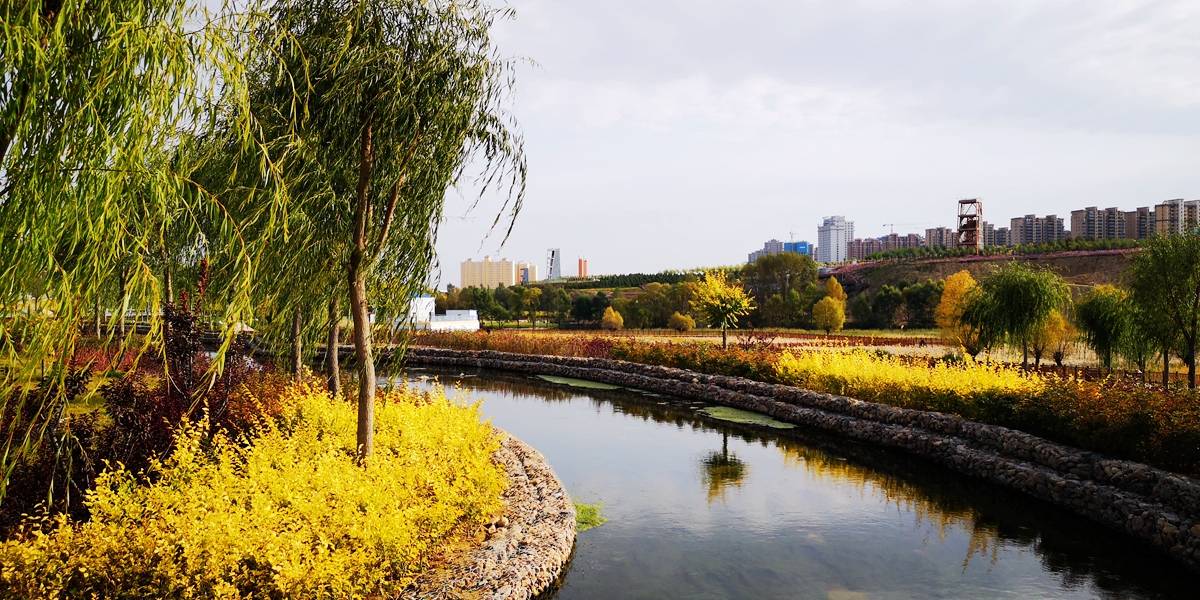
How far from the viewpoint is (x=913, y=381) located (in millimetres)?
14680

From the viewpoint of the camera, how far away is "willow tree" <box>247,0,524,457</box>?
677 cm

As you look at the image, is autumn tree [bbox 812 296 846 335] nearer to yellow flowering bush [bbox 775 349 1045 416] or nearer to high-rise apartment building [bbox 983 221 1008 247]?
yellow flowering bush [bbox 775 349 1045 416]

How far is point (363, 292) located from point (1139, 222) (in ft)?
308

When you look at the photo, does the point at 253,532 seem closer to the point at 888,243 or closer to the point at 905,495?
the point at 905,495

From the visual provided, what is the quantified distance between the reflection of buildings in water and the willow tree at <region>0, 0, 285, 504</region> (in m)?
8.28

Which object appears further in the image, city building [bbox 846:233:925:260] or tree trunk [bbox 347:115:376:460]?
city building [bbox 846:233:925:260]

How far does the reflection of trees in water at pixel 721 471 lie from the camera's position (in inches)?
417

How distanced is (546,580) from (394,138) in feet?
15.0

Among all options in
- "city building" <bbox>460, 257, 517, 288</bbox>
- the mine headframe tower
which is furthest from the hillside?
"city building" <bbox>460, 257, 517, 288</bbox>

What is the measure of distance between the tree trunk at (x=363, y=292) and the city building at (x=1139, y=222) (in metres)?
90.8

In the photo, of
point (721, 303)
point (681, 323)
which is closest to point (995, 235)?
point (681, 323)

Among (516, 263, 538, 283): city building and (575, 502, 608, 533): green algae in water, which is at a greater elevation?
(516, 263, 538, 283): city building

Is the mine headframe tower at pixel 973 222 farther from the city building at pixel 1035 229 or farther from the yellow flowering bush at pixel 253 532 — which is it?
the yellow flowering bush at pixel 253 532

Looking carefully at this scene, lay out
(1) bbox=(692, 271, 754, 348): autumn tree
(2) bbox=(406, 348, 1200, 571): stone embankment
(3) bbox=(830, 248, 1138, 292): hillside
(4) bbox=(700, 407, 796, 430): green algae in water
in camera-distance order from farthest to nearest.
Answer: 1. (3) bbox=(830, 248, 1138, 292): hillside
2. (1) bbox=(692, 271, 754, 348): autumn tree
3. (4) bbox=(700, 407, 796, 430): green algae in water
4. (2) bbox=(406, 348, 1200, 571): stone embankment
